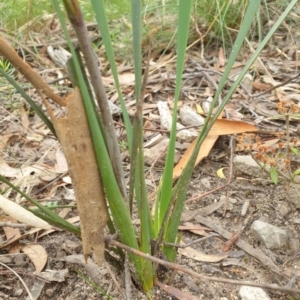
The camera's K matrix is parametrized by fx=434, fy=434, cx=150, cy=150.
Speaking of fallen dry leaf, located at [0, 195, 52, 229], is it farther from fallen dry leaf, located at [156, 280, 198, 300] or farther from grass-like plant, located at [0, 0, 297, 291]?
fallen dry leaf, located at [156, 280, 198, 300]

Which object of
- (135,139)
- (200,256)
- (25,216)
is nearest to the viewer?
(135,139)

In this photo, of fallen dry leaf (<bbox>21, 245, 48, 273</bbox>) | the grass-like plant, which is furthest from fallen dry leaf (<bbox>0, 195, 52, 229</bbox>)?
fallen dry leaf (<bbox>21, 245, 48, 273</bbox>)

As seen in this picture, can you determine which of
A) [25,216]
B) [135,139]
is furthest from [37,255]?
[135,139]

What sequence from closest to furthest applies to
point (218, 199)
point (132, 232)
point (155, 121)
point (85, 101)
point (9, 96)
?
1. point (85, 101)
2. point (132, 232)
3. point (218, 199)
4. point (155, 121)
5. point (9, 96)

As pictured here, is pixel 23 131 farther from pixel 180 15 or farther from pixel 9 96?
pixel 180 15

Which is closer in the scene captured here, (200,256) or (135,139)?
(135,139)

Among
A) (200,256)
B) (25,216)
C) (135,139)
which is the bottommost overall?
(200,256)

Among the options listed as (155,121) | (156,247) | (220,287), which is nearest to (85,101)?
(156,247)

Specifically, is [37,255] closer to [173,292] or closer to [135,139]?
[173,292]

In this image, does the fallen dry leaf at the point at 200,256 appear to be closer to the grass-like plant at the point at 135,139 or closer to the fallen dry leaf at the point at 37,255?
the grass-like plant at the point at 135,139
